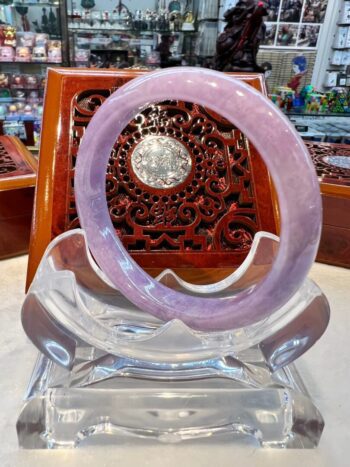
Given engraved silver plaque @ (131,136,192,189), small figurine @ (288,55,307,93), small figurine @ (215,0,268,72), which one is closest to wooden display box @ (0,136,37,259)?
engraved silver plaque @ (131,136,192,189)

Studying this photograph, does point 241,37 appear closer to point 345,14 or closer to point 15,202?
point 345,14

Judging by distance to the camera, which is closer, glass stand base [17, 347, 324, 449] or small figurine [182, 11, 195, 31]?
glass stand base [17, 347, 324, 449]

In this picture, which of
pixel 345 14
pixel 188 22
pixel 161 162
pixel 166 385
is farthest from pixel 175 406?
pixel 345 14

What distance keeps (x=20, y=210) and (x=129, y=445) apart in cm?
56

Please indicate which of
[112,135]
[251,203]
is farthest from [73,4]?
[112,135]

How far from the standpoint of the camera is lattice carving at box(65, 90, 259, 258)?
2.53 ft

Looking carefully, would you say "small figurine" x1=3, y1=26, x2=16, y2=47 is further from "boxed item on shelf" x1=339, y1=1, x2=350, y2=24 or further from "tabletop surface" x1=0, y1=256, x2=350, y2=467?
"boxed item on shelf" x1=339, y1=1, x2=350, y2=24

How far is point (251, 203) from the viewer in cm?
79

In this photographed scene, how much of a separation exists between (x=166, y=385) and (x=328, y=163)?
0.72m

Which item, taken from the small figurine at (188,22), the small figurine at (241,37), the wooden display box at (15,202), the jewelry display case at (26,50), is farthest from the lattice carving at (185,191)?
the small figurine at (188,22)

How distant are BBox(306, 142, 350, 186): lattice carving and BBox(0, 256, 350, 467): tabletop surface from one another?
12.3 inches

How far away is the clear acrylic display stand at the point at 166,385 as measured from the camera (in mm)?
519

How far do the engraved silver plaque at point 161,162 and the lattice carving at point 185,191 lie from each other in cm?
1

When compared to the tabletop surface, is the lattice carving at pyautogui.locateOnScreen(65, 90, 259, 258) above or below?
above
